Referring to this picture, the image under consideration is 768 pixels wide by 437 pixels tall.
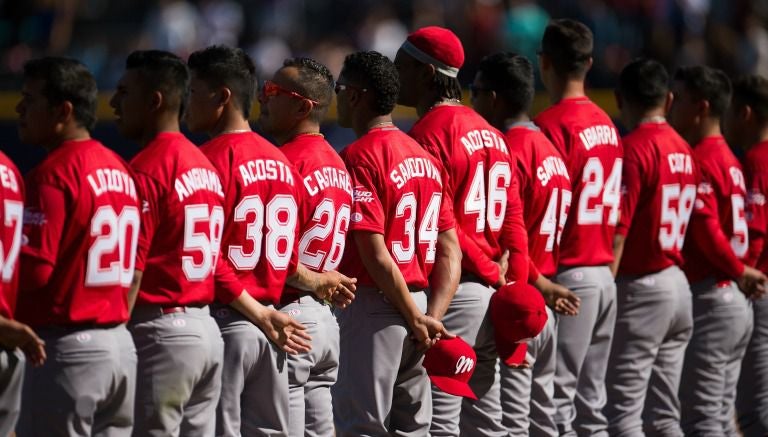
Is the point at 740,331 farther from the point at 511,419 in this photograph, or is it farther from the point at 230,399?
the point at 230,399

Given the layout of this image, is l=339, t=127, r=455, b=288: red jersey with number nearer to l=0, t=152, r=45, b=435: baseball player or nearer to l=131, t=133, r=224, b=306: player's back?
l=131, t=133, r=224, b=306: player's back

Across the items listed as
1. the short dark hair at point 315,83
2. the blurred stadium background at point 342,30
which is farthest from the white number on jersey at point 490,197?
the blurred stadium background at point 342,30

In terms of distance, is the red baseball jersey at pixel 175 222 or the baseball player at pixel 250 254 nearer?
the red baseball jersey at pixel 175 222

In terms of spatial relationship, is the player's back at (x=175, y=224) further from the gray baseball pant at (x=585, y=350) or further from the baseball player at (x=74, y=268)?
the gray baseball pant at (x=585, y=350)

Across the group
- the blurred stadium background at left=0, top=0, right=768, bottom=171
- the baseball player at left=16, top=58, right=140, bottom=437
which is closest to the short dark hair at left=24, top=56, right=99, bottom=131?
the baseball player at left=16, top=58, right=140, bottom=437

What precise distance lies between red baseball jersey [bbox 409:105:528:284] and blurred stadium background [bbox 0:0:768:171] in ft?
24.3

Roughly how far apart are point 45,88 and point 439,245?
232 cm

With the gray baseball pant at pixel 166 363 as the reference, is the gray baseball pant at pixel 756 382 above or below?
below

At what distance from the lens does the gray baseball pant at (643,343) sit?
8.41 metres

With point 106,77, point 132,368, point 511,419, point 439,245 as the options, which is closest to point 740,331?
point 511,419

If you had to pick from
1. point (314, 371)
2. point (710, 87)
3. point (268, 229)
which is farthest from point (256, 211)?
point (710, 87)

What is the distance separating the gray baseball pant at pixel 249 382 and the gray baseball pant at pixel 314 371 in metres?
0.15

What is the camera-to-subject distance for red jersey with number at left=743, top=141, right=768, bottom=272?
30.6ft

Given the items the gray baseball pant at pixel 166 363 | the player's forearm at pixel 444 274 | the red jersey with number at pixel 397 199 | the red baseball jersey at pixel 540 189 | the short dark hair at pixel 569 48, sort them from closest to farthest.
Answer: the gray baseball pant at pixel 166 363
the red jersey with number at pixel 397 199
the player's forearm at pixel 444 274
the red baseball jersey at pixel 540 189
the short dark hair at pixel 569 48
